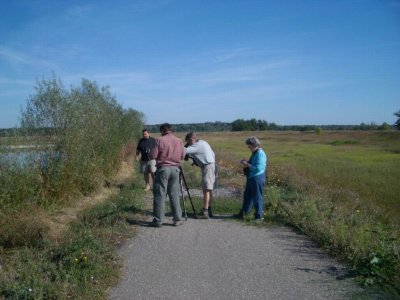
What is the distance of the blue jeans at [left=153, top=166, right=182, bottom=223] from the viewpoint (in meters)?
7.89

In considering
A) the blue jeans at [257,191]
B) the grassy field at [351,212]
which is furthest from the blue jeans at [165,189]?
the grassy field at [351,212]

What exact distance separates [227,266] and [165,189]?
2535mm

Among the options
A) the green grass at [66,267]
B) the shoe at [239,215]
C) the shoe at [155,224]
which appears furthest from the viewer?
the shoe at [239,215]

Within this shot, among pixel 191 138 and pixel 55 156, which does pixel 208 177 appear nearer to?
pixel 191 138

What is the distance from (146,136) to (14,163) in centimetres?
460

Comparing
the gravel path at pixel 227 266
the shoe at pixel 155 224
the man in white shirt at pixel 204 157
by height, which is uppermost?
the man in white shirt at pixel 204 157

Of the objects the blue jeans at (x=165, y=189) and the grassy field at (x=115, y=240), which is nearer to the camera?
the grassy field at (x=115, y=240)

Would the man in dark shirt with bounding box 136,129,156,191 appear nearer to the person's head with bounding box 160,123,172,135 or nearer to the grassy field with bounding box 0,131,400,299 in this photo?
the grassy field with bounding box 0,131,400,299

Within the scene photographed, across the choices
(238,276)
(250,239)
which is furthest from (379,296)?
(250,239)

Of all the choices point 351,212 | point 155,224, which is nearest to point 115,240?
point 155,224

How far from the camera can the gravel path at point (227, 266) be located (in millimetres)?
4961

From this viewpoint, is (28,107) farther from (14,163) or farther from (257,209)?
(257,209)

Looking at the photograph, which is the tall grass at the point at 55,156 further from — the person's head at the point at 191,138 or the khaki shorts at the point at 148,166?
the person's head at the point at 191,138

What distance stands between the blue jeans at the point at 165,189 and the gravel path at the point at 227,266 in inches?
12.8
